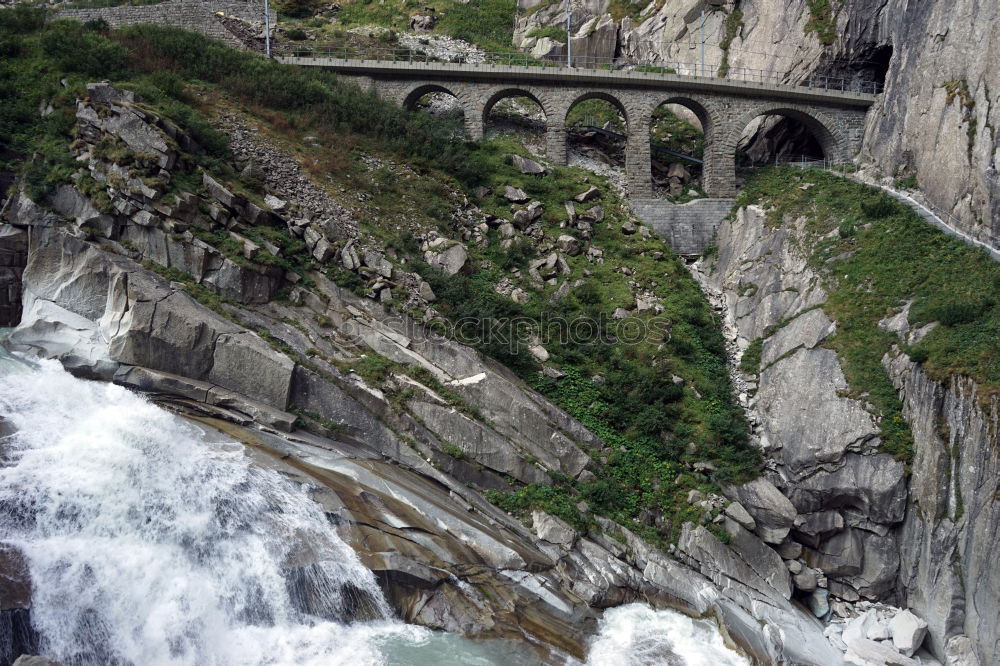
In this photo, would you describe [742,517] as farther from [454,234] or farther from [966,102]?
[966,102]

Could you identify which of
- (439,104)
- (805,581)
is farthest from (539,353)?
(439,104)

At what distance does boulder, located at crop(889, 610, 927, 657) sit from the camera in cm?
1535

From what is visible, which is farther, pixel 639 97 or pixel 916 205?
pixel 639 97

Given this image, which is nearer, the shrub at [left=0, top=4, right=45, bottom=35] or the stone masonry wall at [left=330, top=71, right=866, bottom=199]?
the shrub at [left=0, top=4, right=45, bottom=35]

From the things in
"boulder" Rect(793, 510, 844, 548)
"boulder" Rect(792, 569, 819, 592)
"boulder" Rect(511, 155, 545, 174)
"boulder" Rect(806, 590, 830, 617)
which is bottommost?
"boulder" Rect(806, 590, 830, 617)

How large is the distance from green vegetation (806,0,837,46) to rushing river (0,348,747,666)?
2821cm

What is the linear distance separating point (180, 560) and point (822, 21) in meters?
34.2

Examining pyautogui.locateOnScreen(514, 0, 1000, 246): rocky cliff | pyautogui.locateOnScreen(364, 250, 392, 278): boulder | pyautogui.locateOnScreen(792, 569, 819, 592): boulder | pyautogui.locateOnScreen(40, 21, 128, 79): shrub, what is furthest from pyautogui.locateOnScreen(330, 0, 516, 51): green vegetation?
pyautogui.locateOnScreen(792, 569, 819, 592): boulder

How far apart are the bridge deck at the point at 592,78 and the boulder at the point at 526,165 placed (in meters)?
4.58

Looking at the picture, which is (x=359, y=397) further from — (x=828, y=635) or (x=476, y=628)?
(x=828, y=635)

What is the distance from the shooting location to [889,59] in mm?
30203

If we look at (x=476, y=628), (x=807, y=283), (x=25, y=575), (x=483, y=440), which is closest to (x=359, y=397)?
(x=483, y=440)

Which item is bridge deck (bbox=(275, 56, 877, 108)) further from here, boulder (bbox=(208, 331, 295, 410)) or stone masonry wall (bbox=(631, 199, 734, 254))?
boulder (bbox=(208, 331, 295, 410))

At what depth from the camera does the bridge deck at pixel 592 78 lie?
30.3 metres
